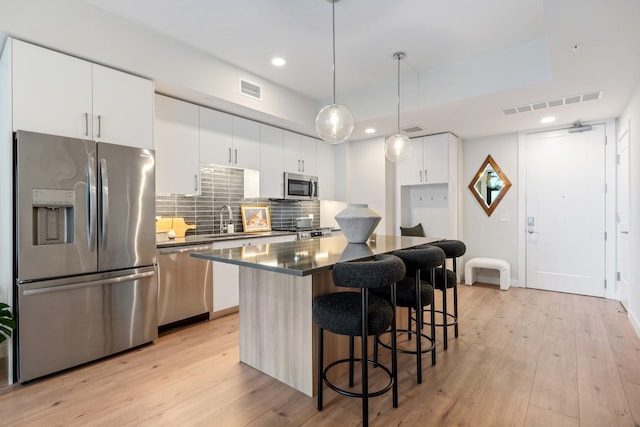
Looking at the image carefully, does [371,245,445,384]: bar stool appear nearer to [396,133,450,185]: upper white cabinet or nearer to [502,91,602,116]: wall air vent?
[502,91,602,116]: wall air vent

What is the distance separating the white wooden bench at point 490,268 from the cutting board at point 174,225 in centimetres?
419

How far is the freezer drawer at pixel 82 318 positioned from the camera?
2262 millimetres

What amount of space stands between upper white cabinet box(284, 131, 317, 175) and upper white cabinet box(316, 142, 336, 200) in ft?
0.44

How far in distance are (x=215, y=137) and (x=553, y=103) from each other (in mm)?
3859

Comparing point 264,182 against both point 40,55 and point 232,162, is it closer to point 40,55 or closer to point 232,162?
point 232,162

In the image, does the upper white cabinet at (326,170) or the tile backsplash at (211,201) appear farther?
the upper white cabinet at (326,170)

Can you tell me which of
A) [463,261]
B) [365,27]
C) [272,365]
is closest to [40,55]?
[365,27]

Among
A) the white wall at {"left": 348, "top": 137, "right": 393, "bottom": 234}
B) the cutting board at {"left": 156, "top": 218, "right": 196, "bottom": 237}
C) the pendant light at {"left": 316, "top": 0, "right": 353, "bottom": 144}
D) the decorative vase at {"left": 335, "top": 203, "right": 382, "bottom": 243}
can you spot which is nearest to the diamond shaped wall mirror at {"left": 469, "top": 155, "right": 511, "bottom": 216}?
the white wall at {"left": 348, "top": 137, "right": 393, "bottom": 234}

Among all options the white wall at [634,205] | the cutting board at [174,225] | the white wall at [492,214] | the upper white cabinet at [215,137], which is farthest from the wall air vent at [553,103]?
the cutting board at [174,225]

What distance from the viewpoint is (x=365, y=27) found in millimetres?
2865

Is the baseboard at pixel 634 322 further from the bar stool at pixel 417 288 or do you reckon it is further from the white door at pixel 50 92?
the white door at pixel 50 92

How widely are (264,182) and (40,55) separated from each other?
252 cm

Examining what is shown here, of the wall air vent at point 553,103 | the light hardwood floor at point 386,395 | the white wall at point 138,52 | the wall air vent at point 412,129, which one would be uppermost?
the white wall at point 138,52

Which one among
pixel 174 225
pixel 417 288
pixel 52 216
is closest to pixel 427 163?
pixel 417 288
